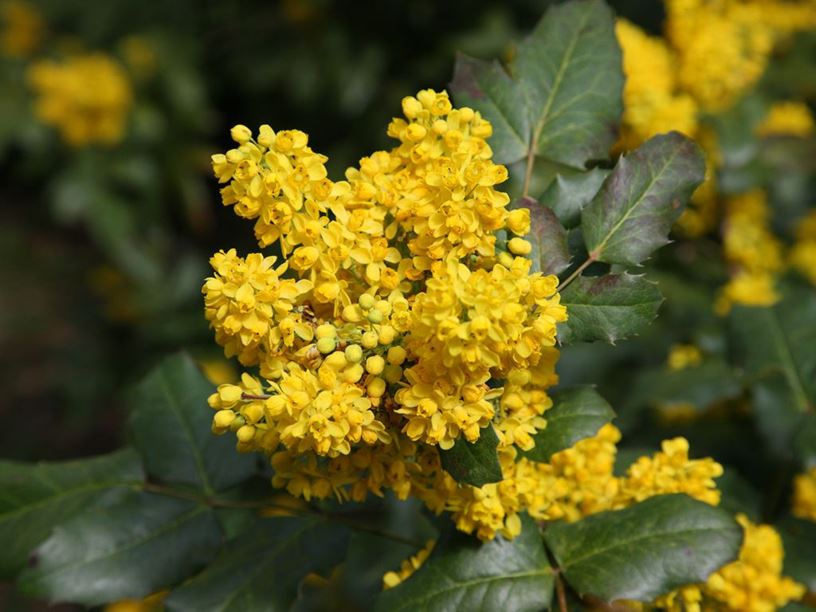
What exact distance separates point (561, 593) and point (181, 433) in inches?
29.8

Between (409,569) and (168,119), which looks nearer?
(409,569)

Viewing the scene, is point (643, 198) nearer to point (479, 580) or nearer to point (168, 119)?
point (479, 580)

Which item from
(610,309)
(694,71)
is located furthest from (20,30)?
(610,309)

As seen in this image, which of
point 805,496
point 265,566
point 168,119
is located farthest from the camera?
point 168,119

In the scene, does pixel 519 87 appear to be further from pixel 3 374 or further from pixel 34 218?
pixel 34 218

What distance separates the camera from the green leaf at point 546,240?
49.6 inches

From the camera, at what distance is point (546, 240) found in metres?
1.27

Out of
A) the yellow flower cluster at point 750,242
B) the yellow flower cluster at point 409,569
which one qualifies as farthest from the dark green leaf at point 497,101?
the yellow flower cluster at point 750,242

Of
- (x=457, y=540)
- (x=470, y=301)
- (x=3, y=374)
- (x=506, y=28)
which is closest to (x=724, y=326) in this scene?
(x=457, y=540)

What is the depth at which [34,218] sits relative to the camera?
6.09 meters

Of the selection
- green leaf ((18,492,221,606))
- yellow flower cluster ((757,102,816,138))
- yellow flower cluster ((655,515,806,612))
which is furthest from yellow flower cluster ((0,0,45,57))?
yellow flower cluster ((655,515,806,612))

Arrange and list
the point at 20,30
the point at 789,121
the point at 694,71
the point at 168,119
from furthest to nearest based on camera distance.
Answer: the point at 20,30
the point at 168,119
the point at 789,121
the point at 694,71

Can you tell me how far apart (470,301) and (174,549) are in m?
0.76

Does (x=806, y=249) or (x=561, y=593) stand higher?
(x=561, y=593)
